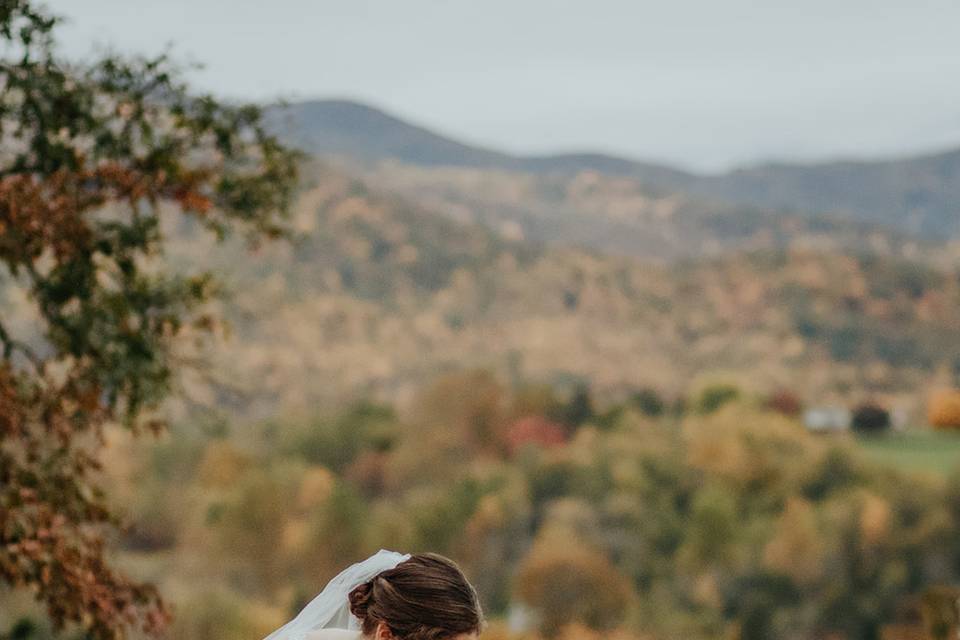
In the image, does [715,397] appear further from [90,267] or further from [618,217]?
[90,267]

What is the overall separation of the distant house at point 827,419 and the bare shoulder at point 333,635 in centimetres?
9586

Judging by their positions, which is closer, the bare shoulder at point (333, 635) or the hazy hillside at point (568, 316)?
the bare shoulder at point (333, 635)

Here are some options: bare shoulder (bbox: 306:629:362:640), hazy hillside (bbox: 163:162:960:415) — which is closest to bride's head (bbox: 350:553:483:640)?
bare shoulder (bbox: 306:629:362:640)

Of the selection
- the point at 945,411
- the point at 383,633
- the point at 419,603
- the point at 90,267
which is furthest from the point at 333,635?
the point at 945,411

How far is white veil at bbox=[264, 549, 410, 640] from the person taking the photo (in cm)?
494

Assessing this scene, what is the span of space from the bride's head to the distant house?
96.2 metres

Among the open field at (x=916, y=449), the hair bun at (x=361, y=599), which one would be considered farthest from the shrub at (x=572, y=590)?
the hair bun at (x=361, y=599)

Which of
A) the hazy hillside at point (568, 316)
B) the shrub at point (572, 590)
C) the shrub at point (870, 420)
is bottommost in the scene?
the shrub at point (572, 590)

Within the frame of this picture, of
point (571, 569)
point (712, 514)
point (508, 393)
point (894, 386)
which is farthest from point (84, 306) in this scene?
point (894, 386)

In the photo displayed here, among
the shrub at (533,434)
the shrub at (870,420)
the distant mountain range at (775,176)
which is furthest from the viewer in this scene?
the distant mountain range at (775,176)

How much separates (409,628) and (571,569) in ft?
222

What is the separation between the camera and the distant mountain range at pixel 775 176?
148875mm

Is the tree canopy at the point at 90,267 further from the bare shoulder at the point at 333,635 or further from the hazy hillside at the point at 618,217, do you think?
the hazy hillside at the point at 618,217

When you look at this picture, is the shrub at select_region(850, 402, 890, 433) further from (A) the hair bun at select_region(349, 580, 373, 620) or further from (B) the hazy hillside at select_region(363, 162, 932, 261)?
(A) the hair bun at select_region(349, 580, 373, 620)
